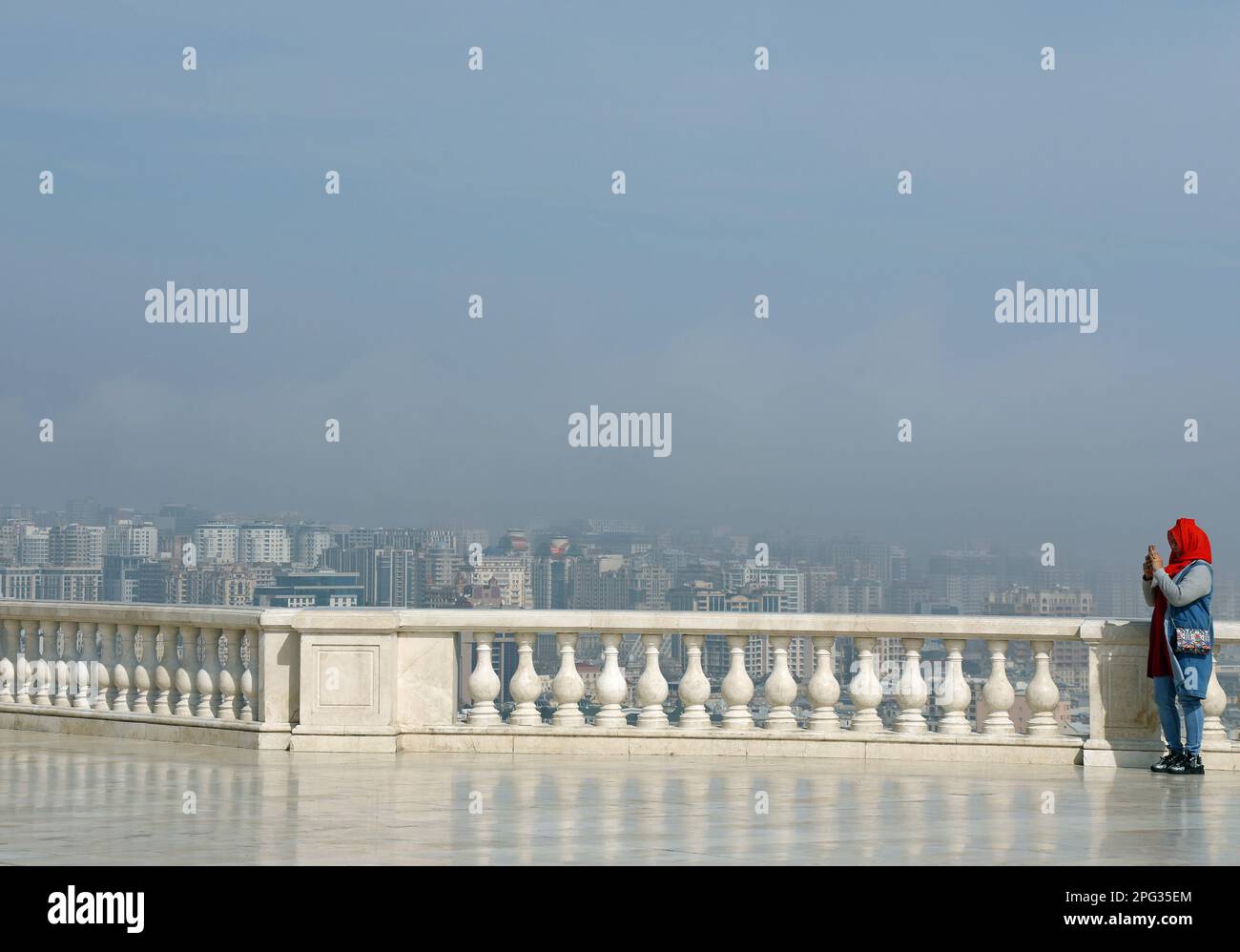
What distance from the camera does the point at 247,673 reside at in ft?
58.7

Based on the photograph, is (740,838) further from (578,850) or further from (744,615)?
(744,615)

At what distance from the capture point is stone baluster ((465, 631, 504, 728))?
17.3 m

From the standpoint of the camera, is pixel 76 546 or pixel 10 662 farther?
pixel 76 546

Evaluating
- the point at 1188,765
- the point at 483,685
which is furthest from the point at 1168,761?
the point at 483,685

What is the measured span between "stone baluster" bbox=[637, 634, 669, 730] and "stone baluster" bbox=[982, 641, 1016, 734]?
2740 mm

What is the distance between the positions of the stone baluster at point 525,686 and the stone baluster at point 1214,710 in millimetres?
5548

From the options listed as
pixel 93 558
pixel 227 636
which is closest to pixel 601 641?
pixel 227 636

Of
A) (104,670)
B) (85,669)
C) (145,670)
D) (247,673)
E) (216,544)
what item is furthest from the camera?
(216,544)

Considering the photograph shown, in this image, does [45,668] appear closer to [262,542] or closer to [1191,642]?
[262,542]

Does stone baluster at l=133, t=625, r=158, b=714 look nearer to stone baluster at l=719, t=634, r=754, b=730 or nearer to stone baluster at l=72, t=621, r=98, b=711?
stone baluster at l=72, t=621, r=98, b=711

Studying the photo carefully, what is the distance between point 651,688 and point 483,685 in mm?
1470

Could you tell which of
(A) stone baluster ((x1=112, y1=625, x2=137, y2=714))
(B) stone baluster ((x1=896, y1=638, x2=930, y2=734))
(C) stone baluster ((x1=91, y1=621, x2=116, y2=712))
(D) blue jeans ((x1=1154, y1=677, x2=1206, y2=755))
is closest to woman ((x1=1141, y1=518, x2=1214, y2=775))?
(D) blue jeans ((x1=1154, y1=677, x2=1206, y2=755))

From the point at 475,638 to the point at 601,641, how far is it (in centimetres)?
113
